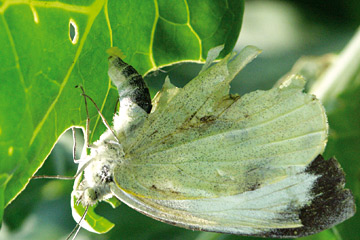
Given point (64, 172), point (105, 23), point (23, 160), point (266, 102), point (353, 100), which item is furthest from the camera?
point (64, 172)

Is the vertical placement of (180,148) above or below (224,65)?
below

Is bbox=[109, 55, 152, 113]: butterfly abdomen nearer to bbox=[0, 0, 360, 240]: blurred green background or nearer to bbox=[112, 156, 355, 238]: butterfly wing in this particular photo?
bbox=[112, 156, 355, 238]: butterfly wing

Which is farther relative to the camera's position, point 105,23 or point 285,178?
point 285,178

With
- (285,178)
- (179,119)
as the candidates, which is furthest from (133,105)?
(285,178)

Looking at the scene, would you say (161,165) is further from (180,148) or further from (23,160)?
(23,160)

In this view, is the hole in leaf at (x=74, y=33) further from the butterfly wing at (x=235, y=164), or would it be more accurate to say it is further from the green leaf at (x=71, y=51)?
the butterfly wing at (x=235, y=164)

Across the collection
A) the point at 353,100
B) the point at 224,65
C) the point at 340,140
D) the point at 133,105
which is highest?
the point at 224,65

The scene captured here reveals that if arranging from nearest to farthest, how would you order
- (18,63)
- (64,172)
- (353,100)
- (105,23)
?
(18,63)
(105,23)
(353,100)
(64,172)
